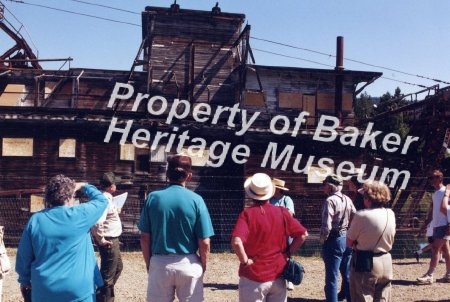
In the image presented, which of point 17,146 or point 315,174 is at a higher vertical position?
point 17,146

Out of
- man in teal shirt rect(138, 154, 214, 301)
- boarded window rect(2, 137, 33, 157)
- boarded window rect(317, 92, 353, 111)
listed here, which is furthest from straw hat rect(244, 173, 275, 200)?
boarded window rect(317, 92, 353, 111)

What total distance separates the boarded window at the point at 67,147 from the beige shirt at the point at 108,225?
33.4ft

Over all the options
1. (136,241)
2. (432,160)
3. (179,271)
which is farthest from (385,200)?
(432,160)

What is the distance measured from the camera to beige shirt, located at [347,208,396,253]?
4.76 metres

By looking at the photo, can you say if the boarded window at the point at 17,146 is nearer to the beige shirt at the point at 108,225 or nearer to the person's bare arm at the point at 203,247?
the beige shirt at the point at 108,225

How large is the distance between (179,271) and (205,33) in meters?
17.5

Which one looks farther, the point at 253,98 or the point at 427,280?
the point at 253,98

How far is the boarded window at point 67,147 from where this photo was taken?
51.1 feet

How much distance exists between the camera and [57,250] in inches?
150

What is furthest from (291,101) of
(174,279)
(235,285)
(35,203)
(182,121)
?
(174,279)

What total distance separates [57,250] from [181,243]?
1.07 m

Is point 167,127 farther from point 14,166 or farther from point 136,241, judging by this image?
point 14,166

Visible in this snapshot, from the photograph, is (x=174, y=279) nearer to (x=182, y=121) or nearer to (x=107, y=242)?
(x=107, y=242)

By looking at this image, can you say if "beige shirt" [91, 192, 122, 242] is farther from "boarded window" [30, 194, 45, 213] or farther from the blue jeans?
"boarded window" [30, 194, 45, 213]
